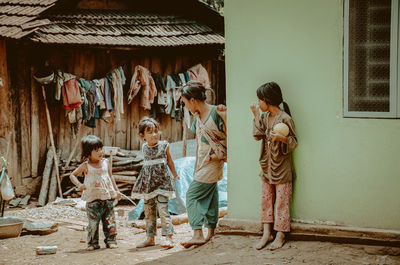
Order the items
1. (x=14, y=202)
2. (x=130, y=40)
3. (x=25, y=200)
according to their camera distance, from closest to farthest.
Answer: (x=14, y=202) → (x=25, y=200) → (x=130, y=40)

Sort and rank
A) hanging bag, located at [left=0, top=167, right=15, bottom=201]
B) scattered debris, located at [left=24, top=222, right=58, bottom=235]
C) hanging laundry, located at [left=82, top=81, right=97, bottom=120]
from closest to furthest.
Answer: scattered debris, located at [left=24, top=222, right=58, bottom=235] → hanging bag, located at [left=0, top=167, right=15, bottom=201] → hanging laundry, located at [left=82, top=81, right=97, bottom=120]

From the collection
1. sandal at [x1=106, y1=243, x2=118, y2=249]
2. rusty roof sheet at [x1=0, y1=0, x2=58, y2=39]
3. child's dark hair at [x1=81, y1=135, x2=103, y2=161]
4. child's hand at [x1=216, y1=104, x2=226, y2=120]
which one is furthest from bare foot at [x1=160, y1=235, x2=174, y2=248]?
rusty roof sheet at [x1=0, y1=0, x2=58, y2=39]

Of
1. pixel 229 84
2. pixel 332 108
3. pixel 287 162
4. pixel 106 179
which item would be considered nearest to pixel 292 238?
pixel 287 162

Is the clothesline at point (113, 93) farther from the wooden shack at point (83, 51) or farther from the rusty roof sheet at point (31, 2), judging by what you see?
the rusty roof sheet at point (31, 2)

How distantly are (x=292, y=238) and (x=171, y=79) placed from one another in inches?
272

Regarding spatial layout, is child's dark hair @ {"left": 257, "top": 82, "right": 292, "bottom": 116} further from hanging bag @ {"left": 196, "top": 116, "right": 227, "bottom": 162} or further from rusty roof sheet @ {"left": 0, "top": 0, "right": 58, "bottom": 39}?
rusty roof sheet @ {"left": 0, "top": 0, "right": 58, "bottom": 39}

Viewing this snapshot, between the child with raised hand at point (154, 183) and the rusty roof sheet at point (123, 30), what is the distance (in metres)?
4.32

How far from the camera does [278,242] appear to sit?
5848mm

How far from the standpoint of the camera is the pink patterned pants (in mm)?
5914

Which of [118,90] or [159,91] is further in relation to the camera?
[159,91]

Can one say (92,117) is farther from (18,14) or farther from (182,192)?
(182,192)

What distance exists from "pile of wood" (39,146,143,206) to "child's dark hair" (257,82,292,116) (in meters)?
5.80

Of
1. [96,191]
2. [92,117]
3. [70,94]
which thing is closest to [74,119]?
[92,117]

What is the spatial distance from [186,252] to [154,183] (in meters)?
1.02
